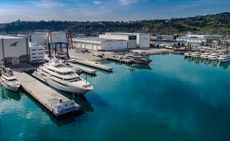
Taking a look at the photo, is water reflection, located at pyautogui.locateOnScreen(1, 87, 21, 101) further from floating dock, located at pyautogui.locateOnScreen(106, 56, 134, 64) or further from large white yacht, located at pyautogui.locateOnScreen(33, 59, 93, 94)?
floating dock, located at pyautogui.locateOnScreen(106, 56, 134, 64)

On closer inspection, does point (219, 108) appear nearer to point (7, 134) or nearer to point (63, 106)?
point (63, 106)

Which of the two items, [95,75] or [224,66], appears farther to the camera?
[224,66]

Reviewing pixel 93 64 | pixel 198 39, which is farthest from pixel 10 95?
pixel 198 39

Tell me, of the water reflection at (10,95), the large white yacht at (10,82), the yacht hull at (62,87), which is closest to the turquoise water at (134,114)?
the water reflection at (10,95)

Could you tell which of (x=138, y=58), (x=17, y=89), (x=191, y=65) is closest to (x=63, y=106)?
(x=17, y=89)

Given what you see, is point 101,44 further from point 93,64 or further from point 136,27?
point 136,27

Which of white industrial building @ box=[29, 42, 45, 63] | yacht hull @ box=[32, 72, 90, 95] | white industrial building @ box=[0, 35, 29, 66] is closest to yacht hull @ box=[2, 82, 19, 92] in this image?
yacht hull @ box=[32, 72, 90, 95]
